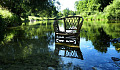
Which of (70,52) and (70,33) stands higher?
(70,33)

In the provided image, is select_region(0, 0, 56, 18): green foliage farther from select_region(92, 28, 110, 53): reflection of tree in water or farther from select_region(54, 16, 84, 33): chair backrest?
select_region(92, 28, 110, 53): reflection of tree in water

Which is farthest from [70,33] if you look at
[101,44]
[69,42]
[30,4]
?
[30,4]

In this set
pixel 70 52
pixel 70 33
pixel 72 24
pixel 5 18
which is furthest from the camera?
pixel 5 18

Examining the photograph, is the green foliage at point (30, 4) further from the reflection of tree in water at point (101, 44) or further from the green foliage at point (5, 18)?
the reflection of tree in water at point (101, 44)

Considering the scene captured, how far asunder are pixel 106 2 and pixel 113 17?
75.4 feet

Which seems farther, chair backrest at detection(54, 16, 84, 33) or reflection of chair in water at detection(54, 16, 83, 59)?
chair backrest at detection(54, 16, 84, 33)

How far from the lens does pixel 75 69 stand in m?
3.68

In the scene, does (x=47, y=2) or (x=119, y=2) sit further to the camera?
(x=119, y=2)

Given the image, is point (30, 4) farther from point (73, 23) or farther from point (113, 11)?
point (113, 11)

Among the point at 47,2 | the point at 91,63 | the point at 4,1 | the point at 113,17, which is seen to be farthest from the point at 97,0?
the point at 91,63

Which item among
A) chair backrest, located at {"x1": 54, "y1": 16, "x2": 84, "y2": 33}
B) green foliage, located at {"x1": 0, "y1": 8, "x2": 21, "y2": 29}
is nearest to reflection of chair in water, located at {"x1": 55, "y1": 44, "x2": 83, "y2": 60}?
chair backrest, located at {"x1": 54, "y1": 16, "x2": 84, "y2": 33}

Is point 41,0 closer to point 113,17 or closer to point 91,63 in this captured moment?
point 91,63

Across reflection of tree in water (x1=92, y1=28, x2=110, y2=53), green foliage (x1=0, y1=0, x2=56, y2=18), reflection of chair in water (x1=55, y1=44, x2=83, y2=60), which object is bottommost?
reflection of chair in water (x1=55, y1=44, x2=83, y2=60)

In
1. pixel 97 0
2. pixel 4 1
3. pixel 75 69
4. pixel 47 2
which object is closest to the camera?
pixel 75 69
